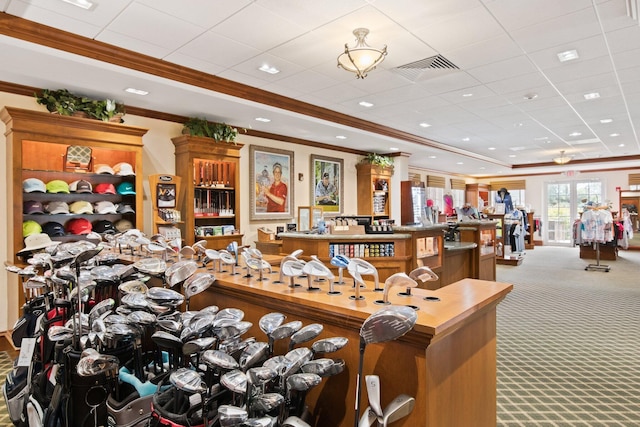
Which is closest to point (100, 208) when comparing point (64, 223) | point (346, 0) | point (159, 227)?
point (64, 223)

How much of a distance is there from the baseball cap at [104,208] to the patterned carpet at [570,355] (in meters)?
4.53

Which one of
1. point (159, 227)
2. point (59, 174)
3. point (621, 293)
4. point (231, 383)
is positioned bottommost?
point (621, 293)

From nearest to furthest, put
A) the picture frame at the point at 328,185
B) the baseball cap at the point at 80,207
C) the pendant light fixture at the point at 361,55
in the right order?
the pendant light fixture at the point at 361,55 < the baseball cap at the point at 80,207 < the picture frame at the point at 328,185

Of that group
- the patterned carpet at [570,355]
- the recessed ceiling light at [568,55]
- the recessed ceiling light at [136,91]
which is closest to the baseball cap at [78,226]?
the recessed ceiling light at [136,91]

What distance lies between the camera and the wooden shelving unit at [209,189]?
5.64 metres

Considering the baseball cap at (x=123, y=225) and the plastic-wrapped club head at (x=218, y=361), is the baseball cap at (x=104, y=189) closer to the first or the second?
the baseball cap at (x=123, y=225)

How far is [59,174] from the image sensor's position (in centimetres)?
452

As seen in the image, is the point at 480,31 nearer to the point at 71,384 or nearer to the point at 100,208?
the point at 71,384

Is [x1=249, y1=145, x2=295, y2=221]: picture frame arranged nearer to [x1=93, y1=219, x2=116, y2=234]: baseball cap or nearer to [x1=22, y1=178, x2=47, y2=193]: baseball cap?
[x1=93, y1=219, x2=116, y2=234]: baseball cap

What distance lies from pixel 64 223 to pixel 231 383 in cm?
438

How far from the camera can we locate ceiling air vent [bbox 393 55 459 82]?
4230mm

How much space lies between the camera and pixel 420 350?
130cm

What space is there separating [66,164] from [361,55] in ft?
11.8

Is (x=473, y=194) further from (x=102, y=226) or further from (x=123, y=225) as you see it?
(x=102, y=226)
